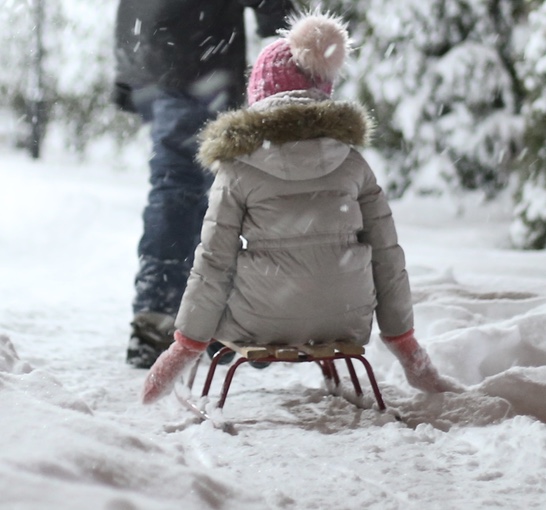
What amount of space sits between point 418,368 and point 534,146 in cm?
398

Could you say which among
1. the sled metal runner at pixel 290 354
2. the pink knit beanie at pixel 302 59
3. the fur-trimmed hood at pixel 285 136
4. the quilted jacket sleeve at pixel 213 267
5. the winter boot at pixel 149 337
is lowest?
the winter boot at pixel 149 337

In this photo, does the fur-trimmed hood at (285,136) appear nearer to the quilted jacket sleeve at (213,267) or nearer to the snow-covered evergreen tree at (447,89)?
the quilted jacket sleeve at (213,267)

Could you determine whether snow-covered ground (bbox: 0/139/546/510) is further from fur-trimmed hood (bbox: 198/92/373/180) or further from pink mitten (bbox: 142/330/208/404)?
fur-trimmed hood (bbox: 198/92/373/180)

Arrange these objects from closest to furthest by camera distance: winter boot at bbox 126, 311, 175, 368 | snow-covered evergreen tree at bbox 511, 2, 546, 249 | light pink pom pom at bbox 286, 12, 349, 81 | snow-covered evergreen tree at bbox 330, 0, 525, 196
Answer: light pink pom pom at bbox 286, 12, 349, 81, winter boot at bbox 126, 311, 175, 368, snow-covered evergreen tree at bbox 511, 2, 546, 249, snow-covered evergreen tree at bbox 330, 0, 525, 196

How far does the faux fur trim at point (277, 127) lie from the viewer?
2861mm

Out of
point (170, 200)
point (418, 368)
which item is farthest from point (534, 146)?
point (418, 368)

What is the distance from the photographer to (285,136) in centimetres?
287

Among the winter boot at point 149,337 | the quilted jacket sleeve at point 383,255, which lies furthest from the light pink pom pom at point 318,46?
the winter boot at point 149,337

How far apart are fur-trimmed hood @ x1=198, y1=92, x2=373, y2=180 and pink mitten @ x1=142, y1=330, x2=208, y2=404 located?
2.08 ft

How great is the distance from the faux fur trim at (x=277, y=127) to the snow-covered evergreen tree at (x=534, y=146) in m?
3.84

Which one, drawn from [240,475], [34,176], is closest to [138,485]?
[240,475]

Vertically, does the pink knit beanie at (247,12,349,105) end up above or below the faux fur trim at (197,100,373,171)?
above

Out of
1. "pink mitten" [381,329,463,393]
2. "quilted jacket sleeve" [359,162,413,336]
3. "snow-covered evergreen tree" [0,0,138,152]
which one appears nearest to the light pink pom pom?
"quilted jacket sleeve" [359,162,413,336]

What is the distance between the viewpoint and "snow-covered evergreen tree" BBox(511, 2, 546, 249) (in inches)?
250
